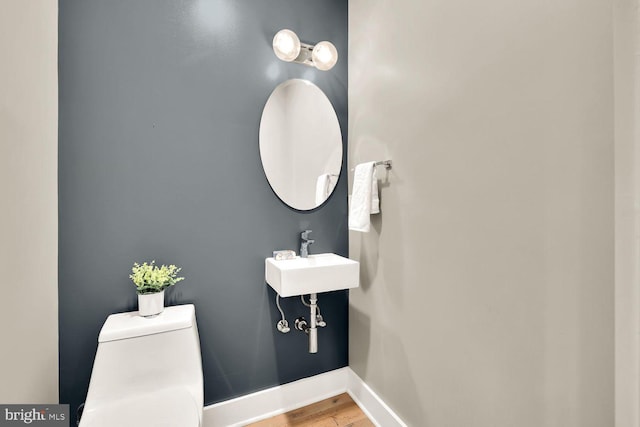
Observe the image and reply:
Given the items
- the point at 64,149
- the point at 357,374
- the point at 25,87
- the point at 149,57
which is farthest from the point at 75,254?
the point at 357,374

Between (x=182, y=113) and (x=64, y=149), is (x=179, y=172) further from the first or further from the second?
(x=64, y=149)

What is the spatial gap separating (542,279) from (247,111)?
1.50 metres

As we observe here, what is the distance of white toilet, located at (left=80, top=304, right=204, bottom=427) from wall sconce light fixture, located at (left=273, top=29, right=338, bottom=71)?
1442 mm

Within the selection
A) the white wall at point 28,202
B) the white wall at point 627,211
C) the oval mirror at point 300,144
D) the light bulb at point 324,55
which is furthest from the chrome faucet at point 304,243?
the white wall at point 627,211

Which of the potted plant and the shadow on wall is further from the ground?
the potted plant

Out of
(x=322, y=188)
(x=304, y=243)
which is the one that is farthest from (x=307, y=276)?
(x=322, y=188)

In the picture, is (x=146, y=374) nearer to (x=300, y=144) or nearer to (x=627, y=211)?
(x=300, y=144)

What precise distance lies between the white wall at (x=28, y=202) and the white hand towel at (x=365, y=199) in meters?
1.31

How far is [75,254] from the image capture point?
128cm

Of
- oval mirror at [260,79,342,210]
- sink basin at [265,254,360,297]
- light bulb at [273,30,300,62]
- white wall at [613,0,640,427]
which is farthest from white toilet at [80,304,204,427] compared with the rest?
light bulb at [273,30,300,62]

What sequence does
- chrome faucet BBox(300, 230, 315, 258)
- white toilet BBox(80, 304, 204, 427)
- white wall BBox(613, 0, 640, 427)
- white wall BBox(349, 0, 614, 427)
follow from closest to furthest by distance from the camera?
white wall BBox(613, 0, 640, 427), white wall BBox(349, 0, 614, 427), white toilet BBox(80, 304, 204, 427), chrome faucet BBox(300, 230, 315, 258)

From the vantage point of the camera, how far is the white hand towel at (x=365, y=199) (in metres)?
1.50

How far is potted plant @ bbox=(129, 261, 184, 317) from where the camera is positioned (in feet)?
4.16

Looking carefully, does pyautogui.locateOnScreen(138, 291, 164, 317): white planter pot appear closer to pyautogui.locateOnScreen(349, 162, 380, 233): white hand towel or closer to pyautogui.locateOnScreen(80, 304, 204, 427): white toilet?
pyautogui.locateOnScreen(80, 304, 204, 427): white toilet
